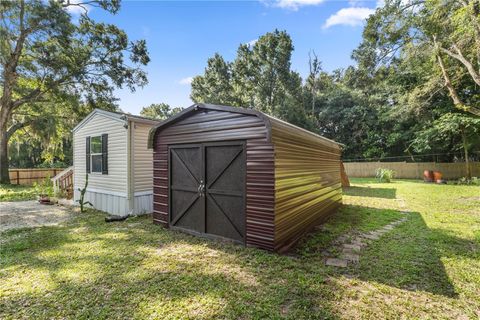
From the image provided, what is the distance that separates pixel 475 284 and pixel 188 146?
4.99 metres

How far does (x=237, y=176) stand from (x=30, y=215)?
6931mm

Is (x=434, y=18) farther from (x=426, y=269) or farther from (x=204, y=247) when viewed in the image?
(x=204, y=247)

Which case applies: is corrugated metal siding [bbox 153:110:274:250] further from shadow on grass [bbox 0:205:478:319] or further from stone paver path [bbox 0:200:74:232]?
stone paver path [bbox 0:200:74:232]

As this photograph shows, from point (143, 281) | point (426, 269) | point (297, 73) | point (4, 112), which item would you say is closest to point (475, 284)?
point (426, 269)

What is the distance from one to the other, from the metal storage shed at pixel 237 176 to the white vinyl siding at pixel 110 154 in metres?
1.60

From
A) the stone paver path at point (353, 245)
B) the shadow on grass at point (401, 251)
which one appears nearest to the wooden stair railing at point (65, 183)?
the shadow on grass at point (401, 251)

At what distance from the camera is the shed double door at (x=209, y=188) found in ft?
14.7

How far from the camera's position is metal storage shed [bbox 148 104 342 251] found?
408 cm

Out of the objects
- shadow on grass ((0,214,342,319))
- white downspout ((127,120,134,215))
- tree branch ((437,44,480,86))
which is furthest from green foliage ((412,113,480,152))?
white downspout ((127,120,134,215))

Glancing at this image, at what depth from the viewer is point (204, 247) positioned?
14.5ft

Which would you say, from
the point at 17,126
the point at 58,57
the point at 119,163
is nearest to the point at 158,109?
the point at 17,126

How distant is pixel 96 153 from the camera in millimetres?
7910

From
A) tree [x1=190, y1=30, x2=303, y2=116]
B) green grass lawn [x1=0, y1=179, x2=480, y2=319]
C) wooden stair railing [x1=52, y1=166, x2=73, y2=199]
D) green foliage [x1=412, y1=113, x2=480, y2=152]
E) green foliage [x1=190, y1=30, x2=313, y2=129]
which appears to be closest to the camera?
green grass lawn [x1=0, y1=179, x2=480, y2=319]

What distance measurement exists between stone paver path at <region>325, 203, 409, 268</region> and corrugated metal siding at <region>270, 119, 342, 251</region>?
30.8 inches
